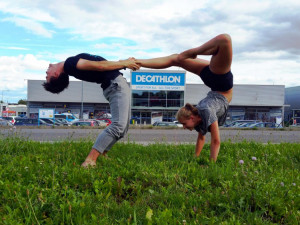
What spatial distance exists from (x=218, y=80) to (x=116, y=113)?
1.45 m

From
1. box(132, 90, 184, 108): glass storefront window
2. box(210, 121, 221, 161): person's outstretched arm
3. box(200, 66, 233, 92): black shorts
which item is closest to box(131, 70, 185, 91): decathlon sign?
box(132, 90, 184, 108): glass storefront window

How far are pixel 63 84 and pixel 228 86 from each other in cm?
234

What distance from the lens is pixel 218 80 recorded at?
151 inches

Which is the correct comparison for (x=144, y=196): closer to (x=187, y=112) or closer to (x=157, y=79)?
(x=187, y=112)

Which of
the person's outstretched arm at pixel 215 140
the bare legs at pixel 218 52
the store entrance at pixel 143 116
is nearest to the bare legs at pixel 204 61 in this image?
the bare legs at pixel 218 52

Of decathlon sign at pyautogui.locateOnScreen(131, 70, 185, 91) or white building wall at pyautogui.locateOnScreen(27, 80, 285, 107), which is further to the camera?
white building wall at pyautogui.locateOnScreen(27, 80, 285, 107)

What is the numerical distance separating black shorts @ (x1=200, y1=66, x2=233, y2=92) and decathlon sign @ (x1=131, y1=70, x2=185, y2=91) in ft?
119

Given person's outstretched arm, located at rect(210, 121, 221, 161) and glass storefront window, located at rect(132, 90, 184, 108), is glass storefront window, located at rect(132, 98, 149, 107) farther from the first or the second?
person's outstretched arm, located at rect(210, 121, 221, 161)

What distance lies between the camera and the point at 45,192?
2.29 meters

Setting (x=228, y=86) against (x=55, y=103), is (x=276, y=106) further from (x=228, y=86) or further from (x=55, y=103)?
(x=228, y=86)

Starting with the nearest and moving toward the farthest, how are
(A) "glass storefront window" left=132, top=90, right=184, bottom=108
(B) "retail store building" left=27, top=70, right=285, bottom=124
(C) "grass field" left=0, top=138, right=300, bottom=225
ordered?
(C) "grass field" left=0, top=138, right=300, bottom=225
(A) "glass storefront window" left=132, top=90, right=184, bottom=108
(B) "retail store building" left=27, top=70, right=285, bottom=124

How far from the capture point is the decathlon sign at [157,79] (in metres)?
40.1

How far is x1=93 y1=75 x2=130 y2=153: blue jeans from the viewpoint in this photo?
Result: 3.67 m

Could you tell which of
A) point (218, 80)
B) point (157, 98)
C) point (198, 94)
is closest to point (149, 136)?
point (218, 80)
